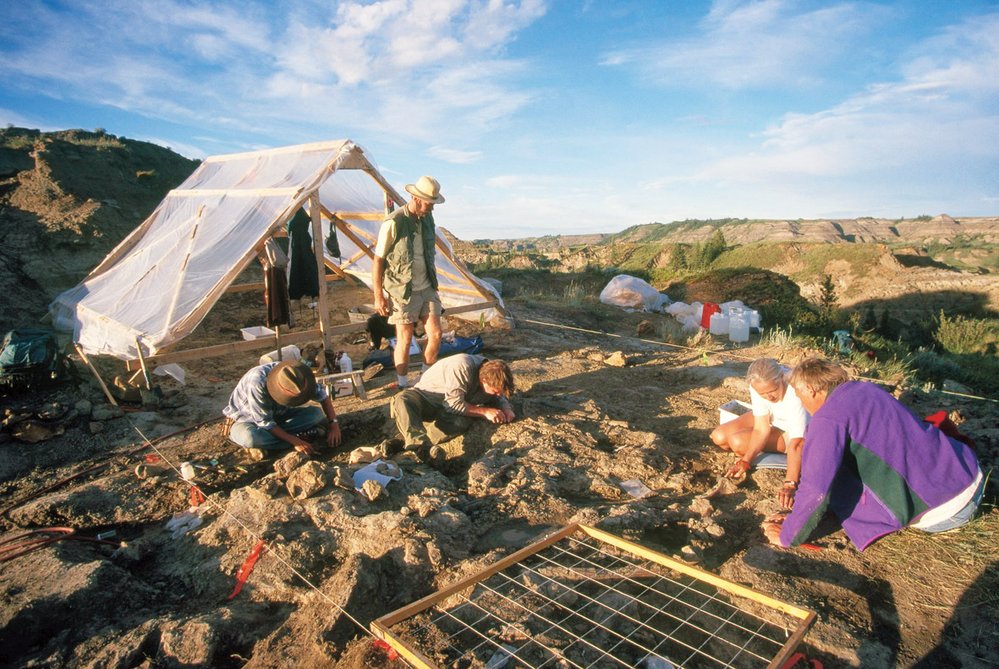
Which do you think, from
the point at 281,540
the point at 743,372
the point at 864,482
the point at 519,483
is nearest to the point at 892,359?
the point at 743,372

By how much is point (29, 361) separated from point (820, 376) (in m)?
6.26

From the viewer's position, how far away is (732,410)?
4.34 m

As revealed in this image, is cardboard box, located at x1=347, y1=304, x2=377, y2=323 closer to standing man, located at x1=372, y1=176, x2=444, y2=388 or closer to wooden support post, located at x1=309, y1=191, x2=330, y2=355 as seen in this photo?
wooden support post, located at x1=309, y1=191, x2=330, y2=355

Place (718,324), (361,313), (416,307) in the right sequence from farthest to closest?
(718,324) → (361,313) → (416,307)

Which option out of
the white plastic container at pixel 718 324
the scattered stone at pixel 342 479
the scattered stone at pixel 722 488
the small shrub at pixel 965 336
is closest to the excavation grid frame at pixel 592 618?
the scattered stone at pixel 722 488

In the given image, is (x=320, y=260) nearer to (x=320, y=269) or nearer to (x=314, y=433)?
(x=320, y=269)

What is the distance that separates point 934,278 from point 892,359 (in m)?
13.1

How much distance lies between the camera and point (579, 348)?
727 cm

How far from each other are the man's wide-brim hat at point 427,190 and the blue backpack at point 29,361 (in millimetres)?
3710

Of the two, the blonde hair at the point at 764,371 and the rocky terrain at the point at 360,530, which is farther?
the blonde hair at the point at 764,371

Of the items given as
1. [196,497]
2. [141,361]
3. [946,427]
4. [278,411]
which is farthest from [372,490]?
[946,427]

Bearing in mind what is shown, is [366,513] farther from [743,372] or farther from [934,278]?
[934,278]

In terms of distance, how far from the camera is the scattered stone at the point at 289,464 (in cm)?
354

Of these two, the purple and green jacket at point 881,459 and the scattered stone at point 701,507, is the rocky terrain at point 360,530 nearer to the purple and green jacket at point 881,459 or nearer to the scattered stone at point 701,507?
the scattered stone at point 701,507
